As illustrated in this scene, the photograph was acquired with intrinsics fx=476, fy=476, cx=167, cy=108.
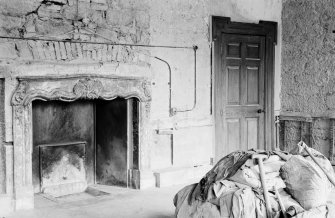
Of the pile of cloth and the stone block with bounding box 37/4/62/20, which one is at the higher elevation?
the stone block with bounding box 37/4/62/20

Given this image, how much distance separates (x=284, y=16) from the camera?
815cm

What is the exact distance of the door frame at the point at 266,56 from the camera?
7297 millimetres

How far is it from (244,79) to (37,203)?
12.6 ft

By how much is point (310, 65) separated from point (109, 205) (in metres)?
4.23

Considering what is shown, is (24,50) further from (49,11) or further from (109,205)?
(109,205)

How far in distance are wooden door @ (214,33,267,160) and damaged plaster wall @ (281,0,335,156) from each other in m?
Result: 0.52

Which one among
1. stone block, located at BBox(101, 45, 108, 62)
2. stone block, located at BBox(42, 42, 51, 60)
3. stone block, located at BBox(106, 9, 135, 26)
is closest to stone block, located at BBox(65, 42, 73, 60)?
stone block, located at BBox(42, 42, 51, 60)

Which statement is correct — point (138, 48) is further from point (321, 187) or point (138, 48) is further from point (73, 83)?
point (321, 187)

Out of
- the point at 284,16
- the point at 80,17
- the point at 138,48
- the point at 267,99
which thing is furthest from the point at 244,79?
the point at 80,17

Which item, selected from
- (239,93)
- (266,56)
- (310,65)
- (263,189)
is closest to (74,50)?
(263,189)

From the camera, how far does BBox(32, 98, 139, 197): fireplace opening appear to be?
6.11 meters

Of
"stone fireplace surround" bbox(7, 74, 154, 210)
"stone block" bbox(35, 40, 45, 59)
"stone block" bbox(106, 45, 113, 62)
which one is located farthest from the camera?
"stone block" bbox(106, 45, 113, 62)

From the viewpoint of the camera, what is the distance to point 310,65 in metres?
7.84

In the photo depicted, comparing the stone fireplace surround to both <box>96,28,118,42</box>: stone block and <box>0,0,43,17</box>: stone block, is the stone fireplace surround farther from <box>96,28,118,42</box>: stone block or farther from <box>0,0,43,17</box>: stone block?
<box>0,0,43,17</box>: stone block
